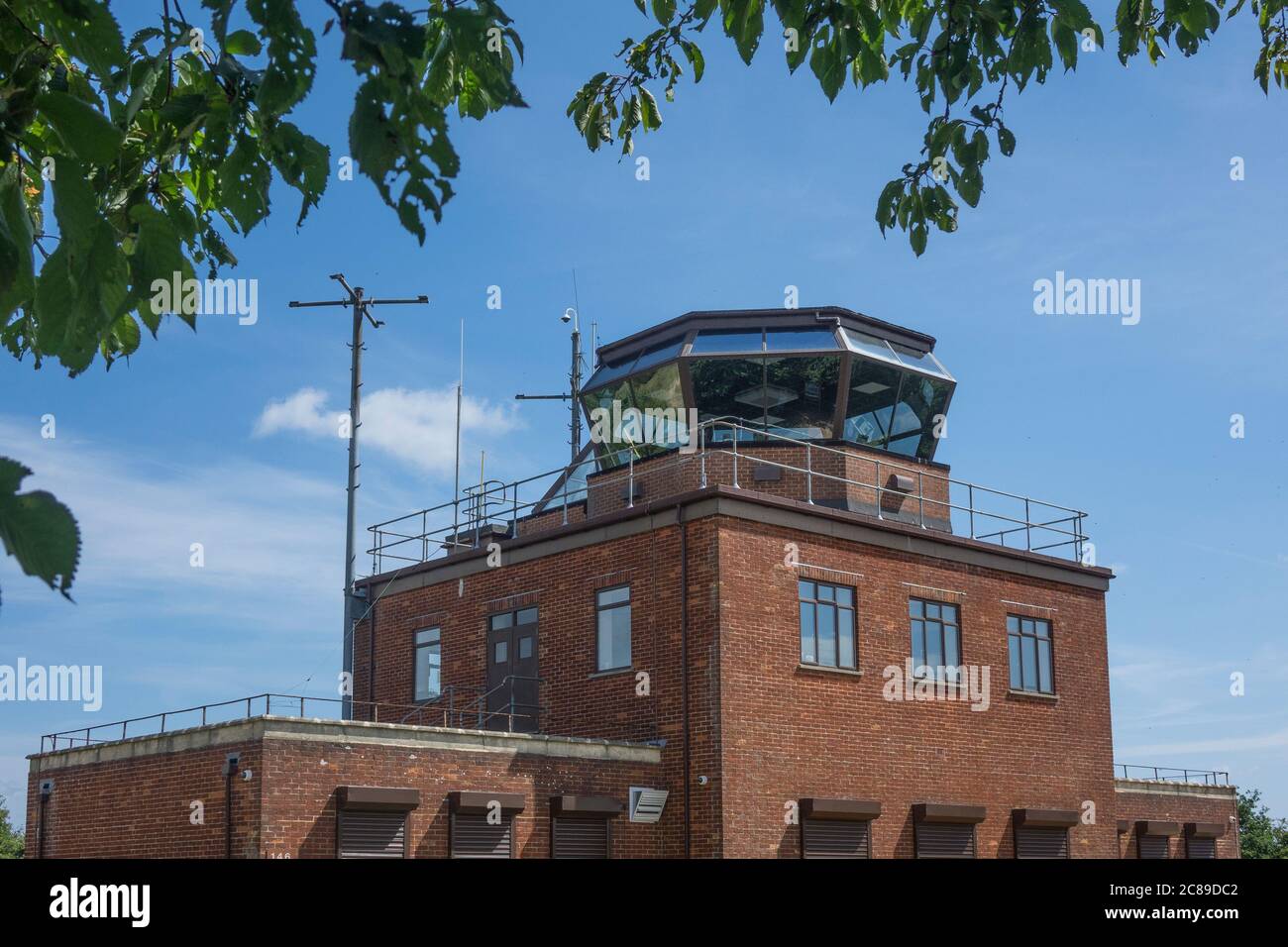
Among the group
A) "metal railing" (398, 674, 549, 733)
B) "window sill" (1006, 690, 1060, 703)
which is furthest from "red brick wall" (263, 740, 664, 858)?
"window sill" (1006, 690, 1060, 703)

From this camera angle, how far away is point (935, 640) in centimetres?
2611

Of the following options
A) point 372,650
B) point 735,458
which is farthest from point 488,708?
point 735,458

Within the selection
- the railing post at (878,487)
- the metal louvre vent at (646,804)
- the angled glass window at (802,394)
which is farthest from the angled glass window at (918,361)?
the metal louvre vent at (646,804)

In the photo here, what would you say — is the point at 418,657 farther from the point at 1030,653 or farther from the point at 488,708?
the point at 1030,653

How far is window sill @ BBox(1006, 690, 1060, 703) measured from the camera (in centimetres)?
2712

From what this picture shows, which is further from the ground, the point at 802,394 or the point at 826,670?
the point at 802,394

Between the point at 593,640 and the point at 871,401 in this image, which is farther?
the point at 871,401

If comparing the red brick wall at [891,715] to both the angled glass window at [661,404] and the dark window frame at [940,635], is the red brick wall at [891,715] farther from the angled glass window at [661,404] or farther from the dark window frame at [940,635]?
the angled glass window at [661,404]

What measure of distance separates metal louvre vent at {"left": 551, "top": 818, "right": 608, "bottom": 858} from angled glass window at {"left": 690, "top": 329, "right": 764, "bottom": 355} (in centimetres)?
1001

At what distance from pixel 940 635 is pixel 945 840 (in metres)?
3.83

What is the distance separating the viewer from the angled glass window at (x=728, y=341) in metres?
27.5

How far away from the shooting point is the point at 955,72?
7.02 meters

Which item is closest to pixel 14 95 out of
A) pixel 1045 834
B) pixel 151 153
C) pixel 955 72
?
pixel 151 153
